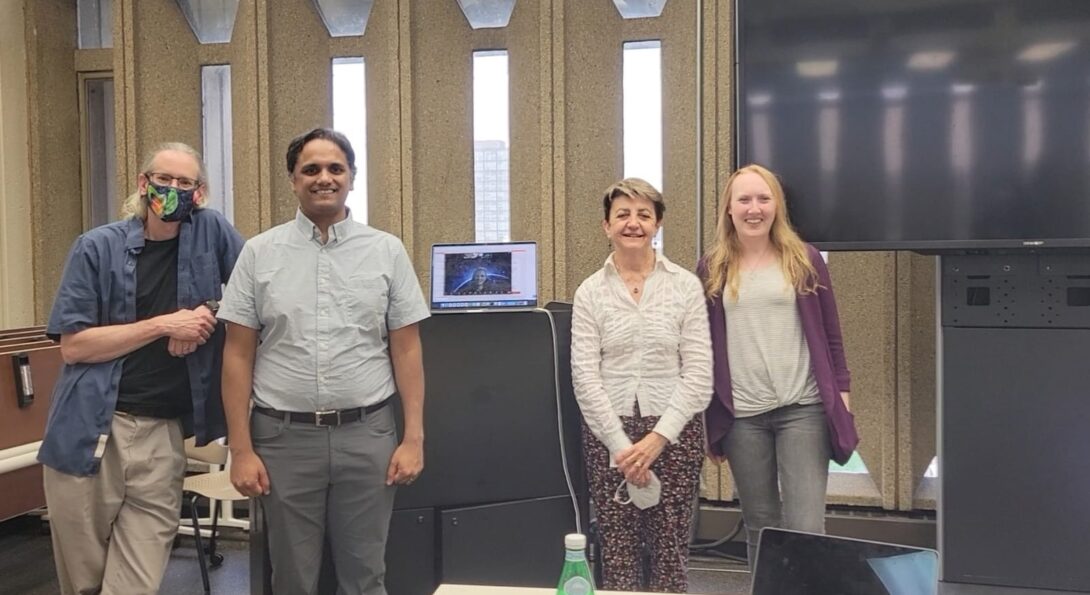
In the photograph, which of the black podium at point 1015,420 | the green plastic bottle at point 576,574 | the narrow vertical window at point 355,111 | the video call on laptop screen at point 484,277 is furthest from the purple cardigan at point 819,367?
the narrow vertical window at point 355,111

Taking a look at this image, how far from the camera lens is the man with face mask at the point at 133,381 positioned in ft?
6.80

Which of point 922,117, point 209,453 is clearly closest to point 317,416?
point 209,453

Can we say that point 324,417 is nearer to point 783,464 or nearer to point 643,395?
point 643,395

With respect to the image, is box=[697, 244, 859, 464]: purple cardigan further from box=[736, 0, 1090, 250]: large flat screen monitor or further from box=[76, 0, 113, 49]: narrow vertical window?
box=[76, 0, 113, 49]: narrow vertical window

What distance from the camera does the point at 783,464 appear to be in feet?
7.40

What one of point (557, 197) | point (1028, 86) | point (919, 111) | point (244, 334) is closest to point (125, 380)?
point (244, 334)

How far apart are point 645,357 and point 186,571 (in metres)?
2.51

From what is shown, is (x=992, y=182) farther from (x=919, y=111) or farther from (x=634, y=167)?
(x=634, y=167)

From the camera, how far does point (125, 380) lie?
6.98 ft

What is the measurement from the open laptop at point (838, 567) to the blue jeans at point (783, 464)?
3.00ft

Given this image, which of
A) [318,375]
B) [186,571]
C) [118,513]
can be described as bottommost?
[186,571]

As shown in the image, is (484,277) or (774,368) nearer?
(774,368)

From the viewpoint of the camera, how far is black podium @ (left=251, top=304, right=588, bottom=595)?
8.11 feet

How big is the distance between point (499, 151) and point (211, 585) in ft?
7.83
